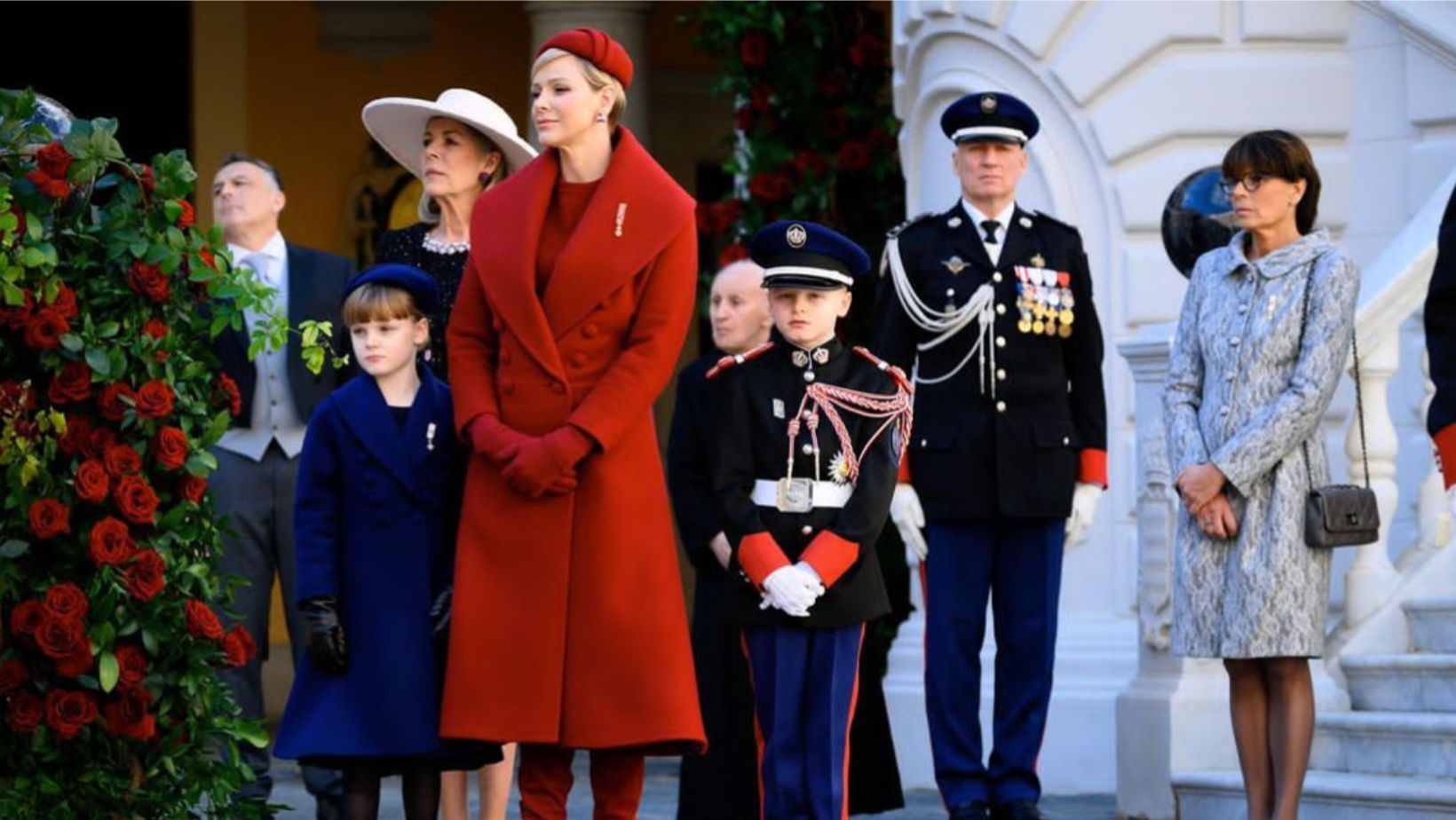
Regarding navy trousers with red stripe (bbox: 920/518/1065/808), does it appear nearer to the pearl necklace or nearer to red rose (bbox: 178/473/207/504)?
the pearl necklace

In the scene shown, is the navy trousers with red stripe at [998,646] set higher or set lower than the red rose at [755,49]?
lower

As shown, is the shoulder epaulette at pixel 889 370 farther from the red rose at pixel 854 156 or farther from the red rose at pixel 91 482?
the red rose at pixel 854 156

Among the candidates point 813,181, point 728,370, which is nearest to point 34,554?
point 728,370

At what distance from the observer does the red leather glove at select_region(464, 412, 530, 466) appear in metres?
6.81

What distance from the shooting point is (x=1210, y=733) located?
9188 millimetres

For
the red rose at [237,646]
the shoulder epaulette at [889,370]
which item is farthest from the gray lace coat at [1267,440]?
the red rose at [237,646]

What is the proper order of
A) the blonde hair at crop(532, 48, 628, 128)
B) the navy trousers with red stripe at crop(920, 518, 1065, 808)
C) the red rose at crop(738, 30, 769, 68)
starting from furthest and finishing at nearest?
the red rose at crop(738, 30, 769, 68) → the navy trousers with red stripe at crop(920, 518, 1065, 808) → the blonde hair at crop(532, 48, 628, 128)

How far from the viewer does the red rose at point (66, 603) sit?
262 inches

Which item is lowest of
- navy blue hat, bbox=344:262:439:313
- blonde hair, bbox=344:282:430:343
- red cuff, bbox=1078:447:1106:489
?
red cuff, bbox=1078:447:1106:489

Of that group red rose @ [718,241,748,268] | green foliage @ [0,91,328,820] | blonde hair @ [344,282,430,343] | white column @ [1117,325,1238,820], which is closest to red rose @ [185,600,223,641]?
green foliage @ [0,91,328,820]

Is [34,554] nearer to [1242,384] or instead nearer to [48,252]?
[48,252]

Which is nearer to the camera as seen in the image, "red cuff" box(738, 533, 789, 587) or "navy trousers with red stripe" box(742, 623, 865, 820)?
"red cuff" box(738, 533, 789, 587)

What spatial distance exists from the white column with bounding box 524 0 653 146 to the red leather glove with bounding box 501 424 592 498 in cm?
778

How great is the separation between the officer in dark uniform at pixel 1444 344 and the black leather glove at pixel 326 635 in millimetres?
2351
